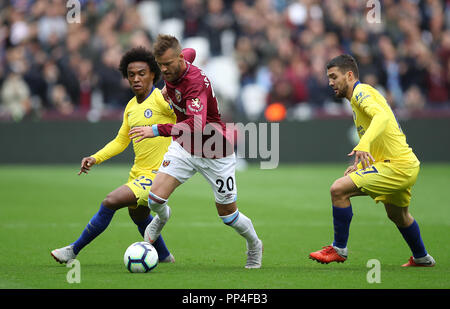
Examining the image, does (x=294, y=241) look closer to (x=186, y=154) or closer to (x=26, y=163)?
(x=186, y=154)

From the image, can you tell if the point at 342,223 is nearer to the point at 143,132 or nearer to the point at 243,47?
the point at 143,132

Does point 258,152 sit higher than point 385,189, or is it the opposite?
point 258,152

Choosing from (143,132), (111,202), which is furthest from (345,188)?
(111,202)

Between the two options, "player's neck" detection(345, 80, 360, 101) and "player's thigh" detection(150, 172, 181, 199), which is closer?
"player's thigh" detection(150, 172, 181, 199)

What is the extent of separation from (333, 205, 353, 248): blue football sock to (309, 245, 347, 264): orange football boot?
77 mm

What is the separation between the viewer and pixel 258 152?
757 inches

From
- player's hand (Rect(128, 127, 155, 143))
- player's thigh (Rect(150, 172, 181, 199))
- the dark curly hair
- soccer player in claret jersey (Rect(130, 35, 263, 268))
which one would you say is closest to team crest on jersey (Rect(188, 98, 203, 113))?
soccer player in claret jersey (Rect(130, 35, 263, 268))

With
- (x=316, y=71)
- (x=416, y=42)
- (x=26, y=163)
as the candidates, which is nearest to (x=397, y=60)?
(x=416, y=42)

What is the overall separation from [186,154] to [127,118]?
3.10ft

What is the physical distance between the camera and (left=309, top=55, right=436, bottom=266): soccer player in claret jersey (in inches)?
273

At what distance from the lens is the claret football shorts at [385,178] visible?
697 centimetres

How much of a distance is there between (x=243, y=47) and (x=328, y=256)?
43.6 ft

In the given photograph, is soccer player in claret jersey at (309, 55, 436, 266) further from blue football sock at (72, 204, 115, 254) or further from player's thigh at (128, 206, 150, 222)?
blue football sock at (72, 204, 115, 254)
